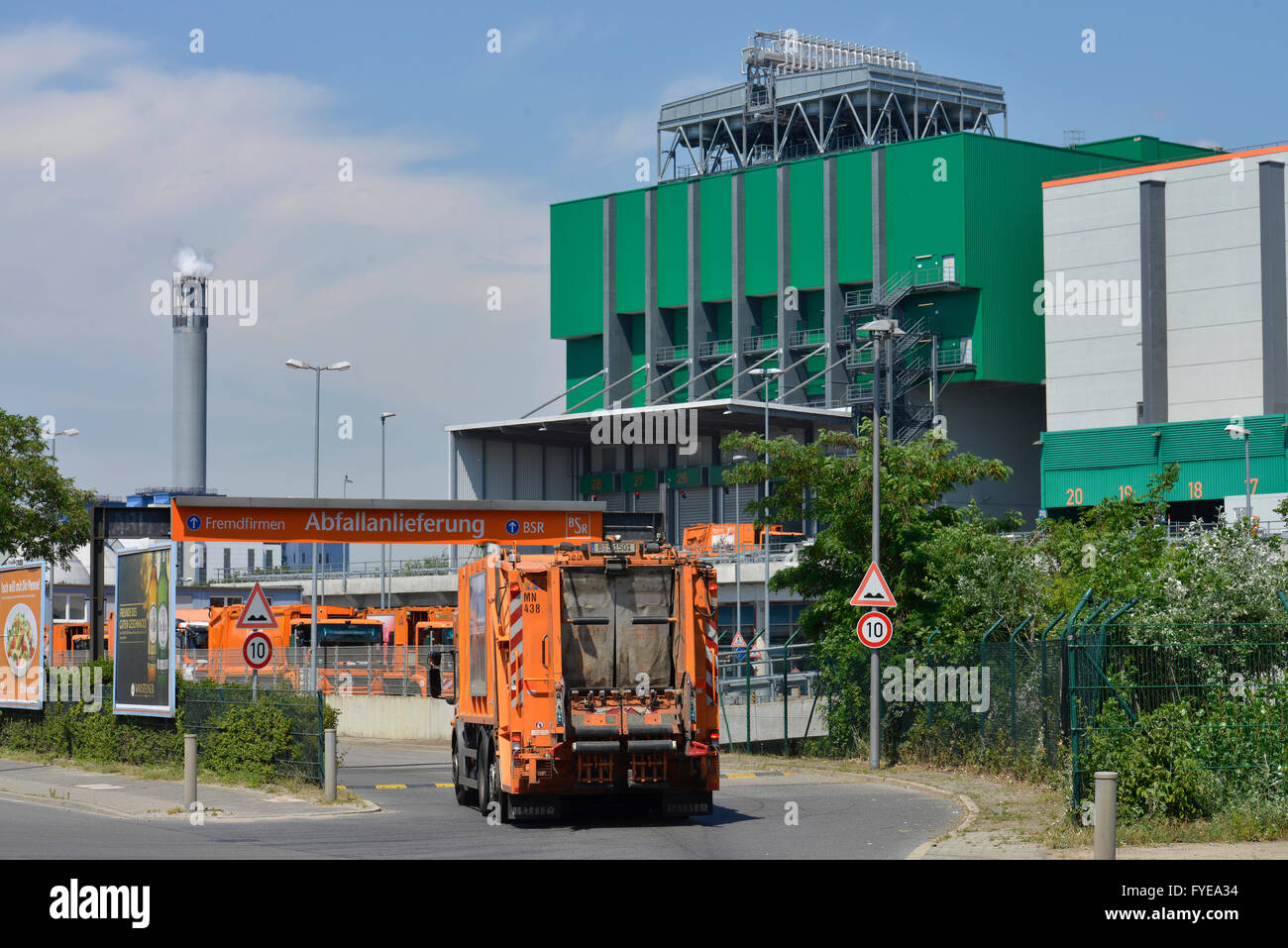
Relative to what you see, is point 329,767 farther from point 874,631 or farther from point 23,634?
point 23,634

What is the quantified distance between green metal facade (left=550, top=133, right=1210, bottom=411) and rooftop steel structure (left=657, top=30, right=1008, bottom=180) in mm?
7787

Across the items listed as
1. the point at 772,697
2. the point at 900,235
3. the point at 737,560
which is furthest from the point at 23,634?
the point at 900,235

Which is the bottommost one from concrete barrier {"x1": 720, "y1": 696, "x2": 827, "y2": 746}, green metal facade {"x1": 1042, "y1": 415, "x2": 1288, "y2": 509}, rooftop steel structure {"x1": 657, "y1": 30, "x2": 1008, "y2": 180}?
concrete barrier {"x1": 720, "y1": 696, "x2": 827, "y2": 746}

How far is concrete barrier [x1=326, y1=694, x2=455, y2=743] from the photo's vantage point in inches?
1566

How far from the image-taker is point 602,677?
18.9 meters

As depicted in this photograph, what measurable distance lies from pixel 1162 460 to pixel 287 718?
2328 inches

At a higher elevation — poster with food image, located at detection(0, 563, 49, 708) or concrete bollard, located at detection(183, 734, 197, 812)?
poster with food image, located at detection(0, 563, 49, 708)

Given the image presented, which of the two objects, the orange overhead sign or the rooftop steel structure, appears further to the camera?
the rooftop steel structure

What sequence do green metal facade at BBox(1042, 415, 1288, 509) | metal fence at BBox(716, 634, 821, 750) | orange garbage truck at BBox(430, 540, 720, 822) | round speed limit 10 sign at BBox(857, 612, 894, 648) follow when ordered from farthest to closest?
green metal facade at BBox(1042, 415, 1288, 509), metal fence at BBox(716, 634, 821, 750), round speed limit 10 sign at BBox(857, 612, 894, 648), orange garbage truck at BBox(430, 540, 720, 822)

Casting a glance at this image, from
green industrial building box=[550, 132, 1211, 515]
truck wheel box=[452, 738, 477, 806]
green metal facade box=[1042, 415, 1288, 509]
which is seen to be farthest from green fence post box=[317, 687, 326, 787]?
green metal facade box=[1042, 415, 1288, 509]

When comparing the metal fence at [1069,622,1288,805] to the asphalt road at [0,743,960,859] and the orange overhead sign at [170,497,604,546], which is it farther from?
the orange overhead sign at [170,497,604,546]

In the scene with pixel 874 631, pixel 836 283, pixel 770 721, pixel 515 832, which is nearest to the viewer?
pixel 515 832

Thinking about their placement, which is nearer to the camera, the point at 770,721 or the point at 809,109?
the point at 770,721
